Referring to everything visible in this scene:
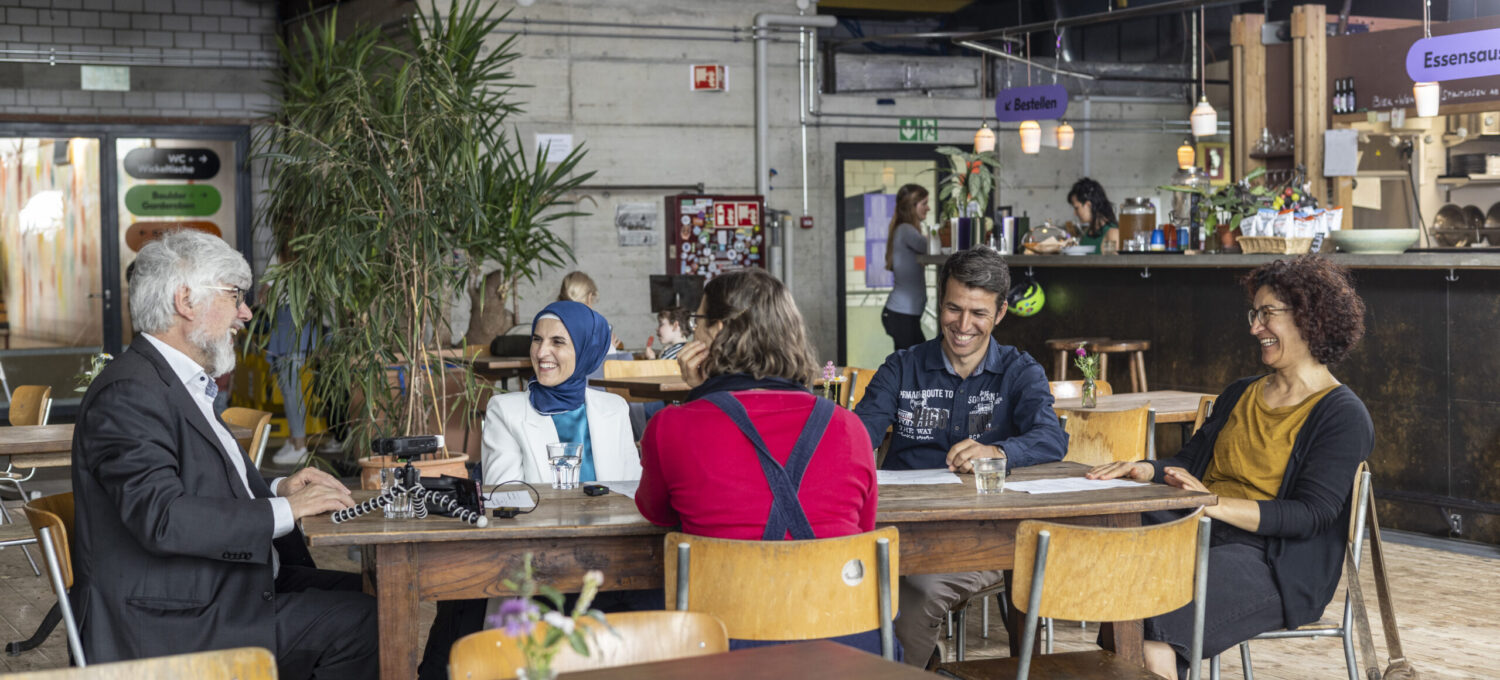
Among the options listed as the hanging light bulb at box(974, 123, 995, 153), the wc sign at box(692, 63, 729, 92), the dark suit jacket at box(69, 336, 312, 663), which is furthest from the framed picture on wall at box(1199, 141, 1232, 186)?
the dark suit jacket at box(69, 336, 312, 663)

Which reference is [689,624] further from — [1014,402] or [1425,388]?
[1425,388]

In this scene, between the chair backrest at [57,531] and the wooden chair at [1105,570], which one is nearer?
the wooden chair at [1105,570]

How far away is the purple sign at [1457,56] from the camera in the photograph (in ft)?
25.0

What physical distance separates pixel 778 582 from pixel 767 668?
1.87 ft

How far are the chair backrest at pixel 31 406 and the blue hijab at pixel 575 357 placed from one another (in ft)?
9.98

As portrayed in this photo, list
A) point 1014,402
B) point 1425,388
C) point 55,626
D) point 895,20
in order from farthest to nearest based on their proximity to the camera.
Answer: point 895,20
point 1425,388
point 55,626
point 1014,402

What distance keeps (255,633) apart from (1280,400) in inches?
93.6

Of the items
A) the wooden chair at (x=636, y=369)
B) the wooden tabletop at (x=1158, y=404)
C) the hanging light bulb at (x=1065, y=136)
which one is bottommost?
the wooden tabletop at (x=1158, y=404)

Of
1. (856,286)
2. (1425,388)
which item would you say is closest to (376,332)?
(1425,388)

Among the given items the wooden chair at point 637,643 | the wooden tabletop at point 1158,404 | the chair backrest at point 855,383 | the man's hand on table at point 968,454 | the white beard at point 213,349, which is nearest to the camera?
the wooden chair at point 637,643

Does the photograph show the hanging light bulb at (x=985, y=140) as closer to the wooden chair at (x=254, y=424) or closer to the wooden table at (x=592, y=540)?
the wooden chair at (x=254, y=424)

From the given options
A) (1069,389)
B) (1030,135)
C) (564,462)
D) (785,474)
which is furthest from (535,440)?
(1030,135)

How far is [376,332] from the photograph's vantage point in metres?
5.50

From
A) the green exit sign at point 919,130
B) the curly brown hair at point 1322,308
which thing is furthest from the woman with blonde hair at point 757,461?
the green exit sign at point 919,130
